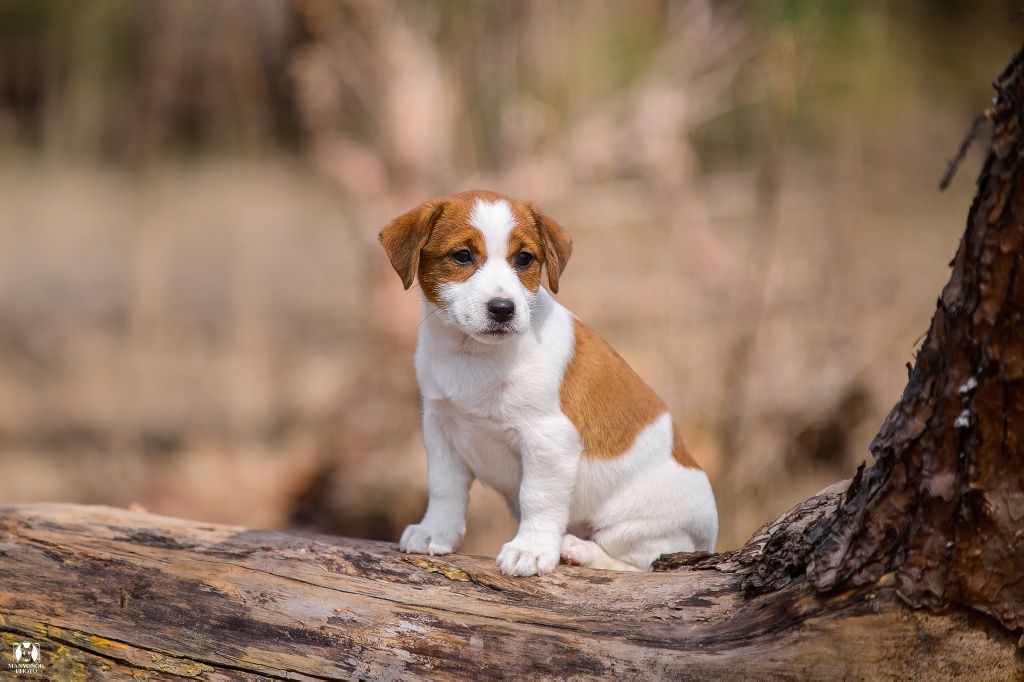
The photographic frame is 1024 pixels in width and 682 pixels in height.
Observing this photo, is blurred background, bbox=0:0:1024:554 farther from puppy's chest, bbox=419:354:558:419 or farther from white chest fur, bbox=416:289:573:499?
puppy's chest, bbox=419:354:558:419

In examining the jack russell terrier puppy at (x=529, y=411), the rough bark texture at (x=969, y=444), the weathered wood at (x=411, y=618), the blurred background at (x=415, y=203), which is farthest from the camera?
the blurred background at (x=415, y=203)

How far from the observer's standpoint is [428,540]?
143 inches

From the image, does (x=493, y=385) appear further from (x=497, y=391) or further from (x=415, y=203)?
(x=415, y=203)

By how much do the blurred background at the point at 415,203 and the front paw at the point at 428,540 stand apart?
3248mm

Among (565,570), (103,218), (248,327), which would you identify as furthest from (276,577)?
(103,218)

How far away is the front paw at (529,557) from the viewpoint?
341cm

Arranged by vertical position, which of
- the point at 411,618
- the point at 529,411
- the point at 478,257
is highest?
the point at 478,257

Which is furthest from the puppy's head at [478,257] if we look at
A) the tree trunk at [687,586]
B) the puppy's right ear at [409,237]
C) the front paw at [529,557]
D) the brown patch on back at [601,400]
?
the tree trunk at [687,586]

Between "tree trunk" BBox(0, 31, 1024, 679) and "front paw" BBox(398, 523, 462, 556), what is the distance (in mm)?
79

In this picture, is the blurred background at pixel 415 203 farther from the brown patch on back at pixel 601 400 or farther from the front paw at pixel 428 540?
the front paw at pixel 428 540

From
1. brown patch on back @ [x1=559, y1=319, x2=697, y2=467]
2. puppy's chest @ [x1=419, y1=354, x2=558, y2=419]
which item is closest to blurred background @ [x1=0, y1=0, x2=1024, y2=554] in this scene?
brown patch on back @ [x1=559, y1=319, x2=697, y2=467]

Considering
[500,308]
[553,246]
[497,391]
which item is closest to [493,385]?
[497,391]

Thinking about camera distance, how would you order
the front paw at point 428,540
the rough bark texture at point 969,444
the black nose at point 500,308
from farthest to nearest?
the front paw at point 428,540
the black nose at point 500,308
the rough bark texture at point 969,444

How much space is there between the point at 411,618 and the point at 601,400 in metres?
1.01
